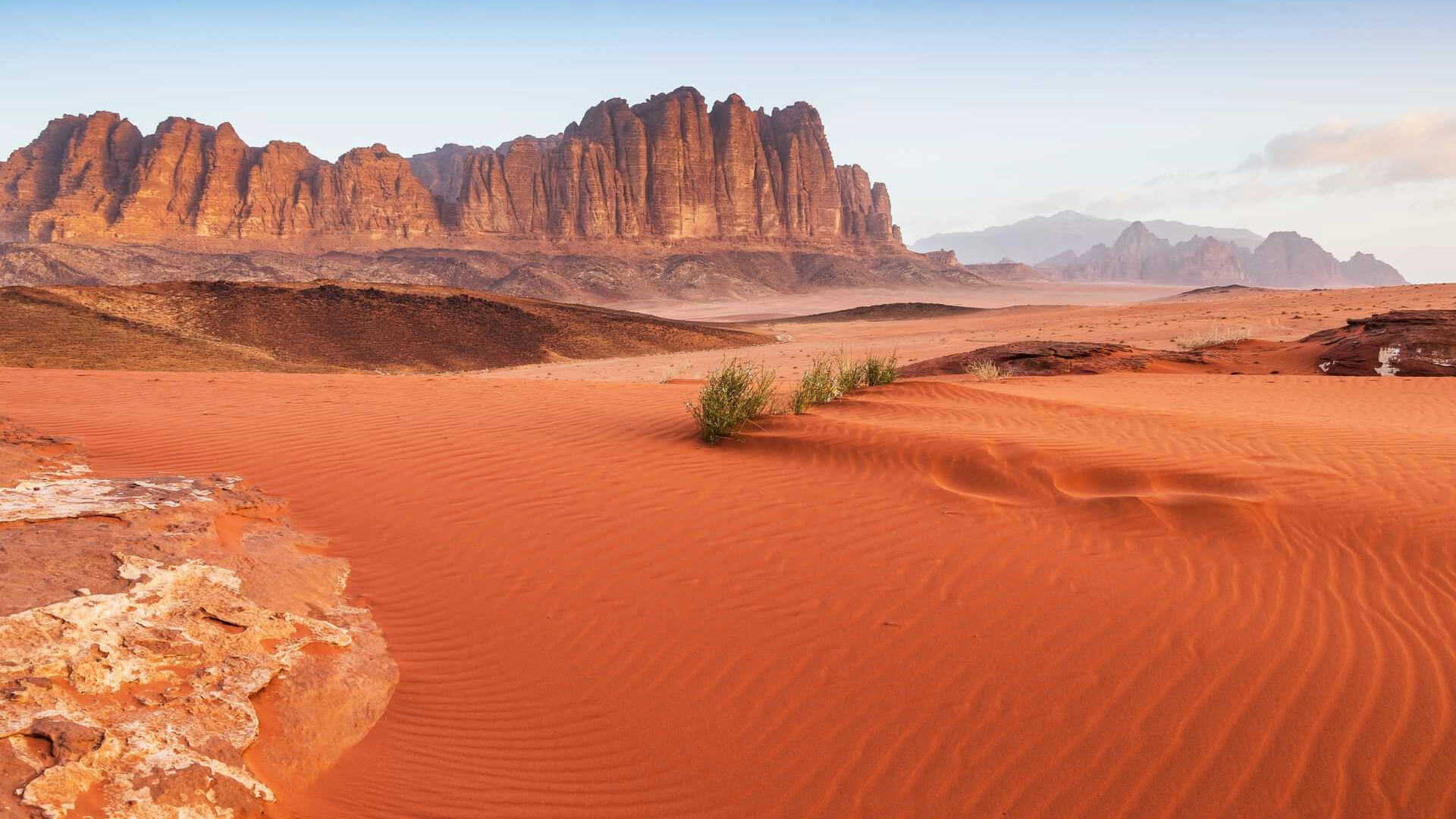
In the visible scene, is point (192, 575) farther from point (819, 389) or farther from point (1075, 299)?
point (1075, 299)

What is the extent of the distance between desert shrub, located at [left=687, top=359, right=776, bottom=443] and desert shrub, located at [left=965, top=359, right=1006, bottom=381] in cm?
718

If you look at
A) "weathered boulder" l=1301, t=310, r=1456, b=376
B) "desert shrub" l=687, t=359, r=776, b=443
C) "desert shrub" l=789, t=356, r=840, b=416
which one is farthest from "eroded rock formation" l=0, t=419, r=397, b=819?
"weathered boulder" l=1301, t=310, r=1456, b=376

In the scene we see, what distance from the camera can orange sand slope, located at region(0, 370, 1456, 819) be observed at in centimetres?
327

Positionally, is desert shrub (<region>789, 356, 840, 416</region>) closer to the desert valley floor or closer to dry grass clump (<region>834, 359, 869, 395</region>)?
dry grass clump (<region>834, 359, 869, 395</region>)

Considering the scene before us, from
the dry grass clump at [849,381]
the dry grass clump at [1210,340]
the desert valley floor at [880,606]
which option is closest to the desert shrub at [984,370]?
the dry grass clump at [849,381]

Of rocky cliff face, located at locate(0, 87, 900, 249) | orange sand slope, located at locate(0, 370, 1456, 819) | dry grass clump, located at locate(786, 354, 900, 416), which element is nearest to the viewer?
orange sand slope, located at locate(0, 370, 1456, 819)

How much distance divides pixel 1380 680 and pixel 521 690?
12.3 feet

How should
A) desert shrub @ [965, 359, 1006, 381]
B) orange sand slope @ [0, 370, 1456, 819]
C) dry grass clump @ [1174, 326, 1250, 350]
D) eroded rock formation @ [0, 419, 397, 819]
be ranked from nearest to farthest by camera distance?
eroded rock formation @ [0, 419, 397, 819] < orange sand slope @ [0, 370, 1456, 819] < desert shrub @ [965, 359, 1006, 381] < dry grass clump @ [1174, 326, 1250, 350]

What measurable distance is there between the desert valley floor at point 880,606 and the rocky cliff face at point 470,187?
108m

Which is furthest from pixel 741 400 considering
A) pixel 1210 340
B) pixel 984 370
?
pixel 1210 340

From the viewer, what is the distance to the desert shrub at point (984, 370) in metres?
15.3

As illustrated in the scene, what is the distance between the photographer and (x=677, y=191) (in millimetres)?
116062

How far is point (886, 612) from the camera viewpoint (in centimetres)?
458

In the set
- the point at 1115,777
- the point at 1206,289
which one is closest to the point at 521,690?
the point at 1115,777
